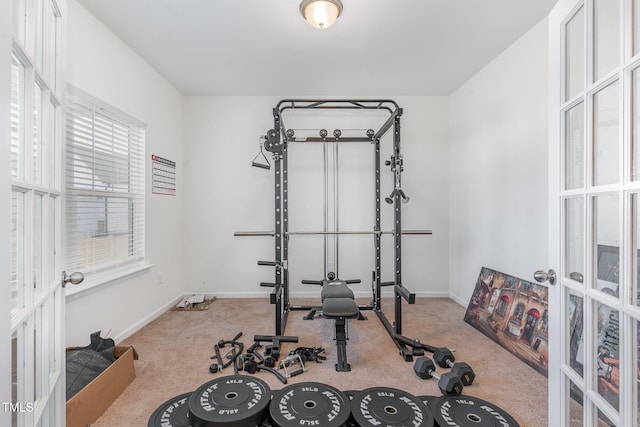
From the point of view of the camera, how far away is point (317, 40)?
2.45 m

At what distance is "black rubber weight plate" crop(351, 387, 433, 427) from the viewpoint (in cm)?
141

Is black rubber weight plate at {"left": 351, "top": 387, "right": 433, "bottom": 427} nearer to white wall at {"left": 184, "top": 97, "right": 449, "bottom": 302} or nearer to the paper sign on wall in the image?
white wall at {"left": 184, "top": 97, "right": 449, "bottom": 302}

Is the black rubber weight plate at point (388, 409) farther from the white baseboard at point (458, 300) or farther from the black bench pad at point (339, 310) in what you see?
the white baseboard at point (458, 300)

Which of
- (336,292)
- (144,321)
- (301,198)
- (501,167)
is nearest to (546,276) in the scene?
(336,292)

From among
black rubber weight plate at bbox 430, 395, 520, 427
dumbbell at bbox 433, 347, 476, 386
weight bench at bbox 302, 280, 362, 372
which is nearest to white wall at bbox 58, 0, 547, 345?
dumbbell at bbox 433, 347, 476, 386

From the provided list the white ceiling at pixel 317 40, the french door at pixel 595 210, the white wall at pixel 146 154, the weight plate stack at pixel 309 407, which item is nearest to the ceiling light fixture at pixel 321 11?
the white ceiling at pixel 317 40

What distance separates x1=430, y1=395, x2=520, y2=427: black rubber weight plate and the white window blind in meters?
2.63

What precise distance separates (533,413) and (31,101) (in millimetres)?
2686

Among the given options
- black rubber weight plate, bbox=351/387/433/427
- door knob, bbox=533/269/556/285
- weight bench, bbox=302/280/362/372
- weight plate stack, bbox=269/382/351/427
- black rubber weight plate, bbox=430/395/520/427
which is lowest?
black rubber weight plate, bbox=430/395/520/427

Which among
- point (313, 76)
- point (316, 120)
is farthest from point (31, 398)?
point (316, 120)

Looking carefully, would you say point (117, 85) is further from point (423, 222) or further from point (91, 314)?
point (423, 222)

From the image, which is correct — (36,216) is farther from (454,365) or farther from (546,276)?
(454,365)

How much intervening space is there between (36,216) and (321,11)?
76.6 inches

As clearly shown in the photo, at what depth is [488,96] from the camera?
115 inches
